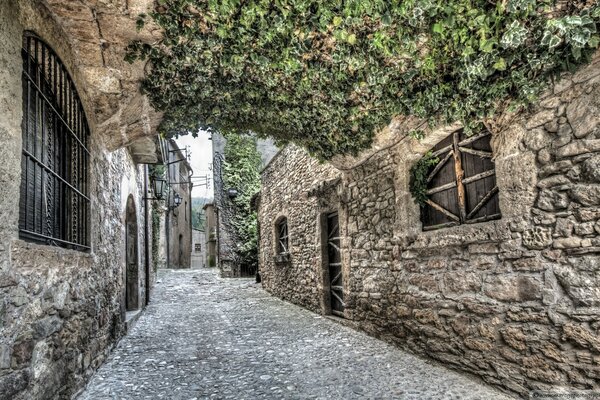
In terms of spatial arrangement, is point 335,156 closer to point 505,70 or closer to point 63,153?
point 505,70

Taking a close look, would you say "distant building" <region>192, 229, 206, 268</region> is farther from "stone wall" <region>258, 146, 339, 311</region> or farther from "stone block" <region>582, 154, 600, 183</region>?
"stone block" <region>582, 154, 600, 183</region>

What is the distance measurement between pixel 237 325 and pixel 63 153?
152 inches

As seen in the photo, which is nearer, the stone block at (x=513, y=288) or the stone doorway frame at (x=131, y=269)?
the stone block at (x=513, y=288)

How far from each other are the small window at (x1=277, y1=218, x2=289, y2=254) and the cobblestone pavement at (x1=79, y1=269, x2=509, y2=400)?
2703 millimetres

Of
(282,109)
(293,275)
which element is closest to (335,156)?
(282,109)

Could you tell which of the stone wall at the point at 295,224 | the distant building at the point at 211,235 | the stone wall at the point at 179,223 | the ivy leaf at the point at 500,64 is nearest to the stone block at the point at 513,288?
the ivy leaf at the point at 500,64

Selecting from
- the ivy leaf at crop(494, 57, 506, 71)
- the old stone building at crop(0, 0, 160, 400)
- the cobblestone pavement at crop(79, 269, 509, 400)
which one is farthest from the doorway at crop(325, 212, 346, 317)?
the ivy leaf at crop(494, 57, 506, 71)

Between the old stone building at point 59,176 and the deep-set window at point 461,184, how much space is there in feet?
9.54

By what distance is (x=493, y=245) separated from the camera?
121 inches

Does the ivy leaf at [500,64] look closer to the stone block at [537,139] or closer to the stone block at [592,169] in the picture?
the stone block at [537,139]

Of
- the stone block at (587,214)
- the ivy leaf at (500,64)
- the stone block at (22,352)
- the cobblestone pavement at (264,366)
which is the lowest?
the cobblestone pavement at (264,366)

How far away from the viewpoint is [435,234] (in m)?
3.72

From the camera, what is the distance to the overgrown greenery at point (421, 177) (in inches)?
157

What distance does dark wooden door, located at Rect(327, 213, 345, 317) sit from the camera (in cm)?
631
